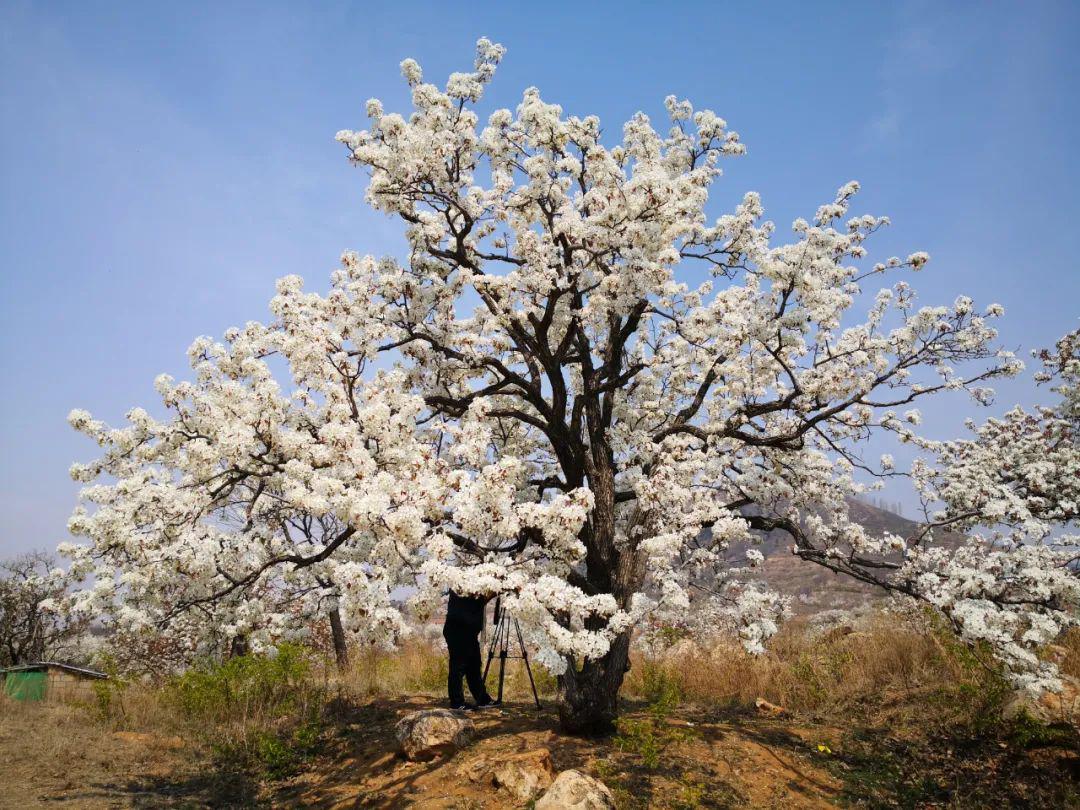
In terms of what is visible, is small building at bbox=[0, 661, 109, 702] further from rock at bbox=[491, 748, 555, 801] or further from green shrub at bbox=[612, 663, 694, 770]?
green shrub at bbox=[612, 663, 694, 770]

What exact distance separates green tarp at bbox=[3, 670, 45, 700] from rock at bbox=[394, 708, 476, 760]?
435 inches

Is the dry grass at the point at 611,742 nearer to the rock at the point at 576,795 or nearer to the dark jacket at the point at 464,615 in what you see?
the rock at the point at 576,795

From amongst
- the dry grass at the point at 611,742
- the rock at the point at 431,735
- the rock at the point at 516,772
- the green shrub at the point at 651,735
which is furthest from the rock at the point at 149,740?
the green shrub at the point at 651,735

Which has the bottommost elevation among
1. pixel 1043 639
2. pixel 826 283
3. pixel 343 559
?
pixel 1043 639

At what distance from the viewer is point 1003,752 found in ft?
26.2

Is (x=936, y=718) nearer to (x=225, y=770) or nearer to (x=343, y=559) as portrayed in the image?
(x=343, y=559)

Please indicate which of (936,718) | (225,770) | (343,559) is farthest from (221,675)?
(936,718)

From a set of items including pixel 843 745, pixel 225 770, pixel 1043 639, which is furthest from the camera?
pixel 225 770

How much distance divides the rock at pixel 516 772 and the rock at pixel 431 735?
463 mm

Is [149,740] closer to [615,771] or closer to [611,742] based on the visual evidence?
[611,742]

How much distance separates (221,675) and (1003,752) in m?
11.4

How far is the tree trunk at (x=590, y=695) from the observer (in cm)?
876

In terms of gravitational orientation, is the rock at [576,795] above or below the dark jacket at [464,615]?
below

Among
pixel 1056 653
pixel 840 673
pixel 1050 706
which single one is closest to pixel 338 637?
pixel 840 673
